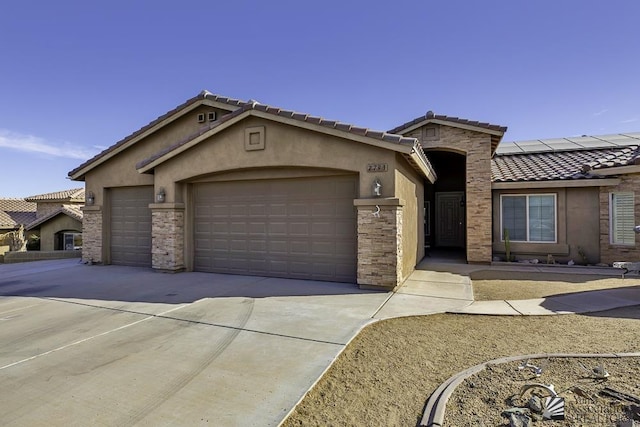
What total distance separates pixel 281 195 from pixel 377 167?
305 centimetres

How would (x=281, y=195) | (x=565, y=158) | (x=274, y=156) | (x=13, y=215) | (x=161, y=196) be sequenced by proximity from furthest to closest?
(x=13, y=215)
(x=565, y=158)
(x=161, y=196)
(x=281, y=195)
(x=274, y=156)

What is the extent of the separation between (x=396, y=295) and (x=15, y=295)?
360 inches

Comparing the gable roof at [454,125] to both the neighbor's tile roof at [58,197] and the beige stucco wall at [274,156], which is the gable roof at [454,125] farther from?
the neighbor's tile roof at [58,197]

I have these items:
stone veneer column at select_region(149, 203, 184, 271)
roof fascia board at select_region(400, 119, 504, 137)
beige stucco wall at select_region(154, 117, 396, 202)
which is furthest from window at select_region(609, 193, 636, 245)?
stone veneer column at select_region(149, 203, 184, 271)

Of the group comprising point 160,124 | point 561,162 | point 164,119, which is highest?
point 164,119

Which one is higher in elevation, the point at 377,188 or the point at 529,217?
the point at 377,188

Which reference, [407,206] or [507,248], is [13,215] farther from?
[507,248]

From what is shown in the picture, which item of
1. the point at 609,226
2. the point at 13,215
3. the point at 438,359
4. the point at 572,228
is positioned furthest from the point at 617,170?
the point at 13,215

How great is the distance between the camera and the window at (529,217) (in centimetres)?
1219

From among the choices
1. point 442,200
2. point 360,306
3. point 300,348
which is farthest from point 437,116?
point 300,348

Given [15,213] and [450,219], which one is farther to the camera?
[15,213]

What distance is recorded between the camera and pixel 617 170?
1073 cm

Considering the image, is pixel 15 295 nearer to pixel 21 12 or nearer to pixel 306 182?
pixel 306 182

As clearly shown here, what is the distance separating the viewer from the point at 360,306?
661cm
